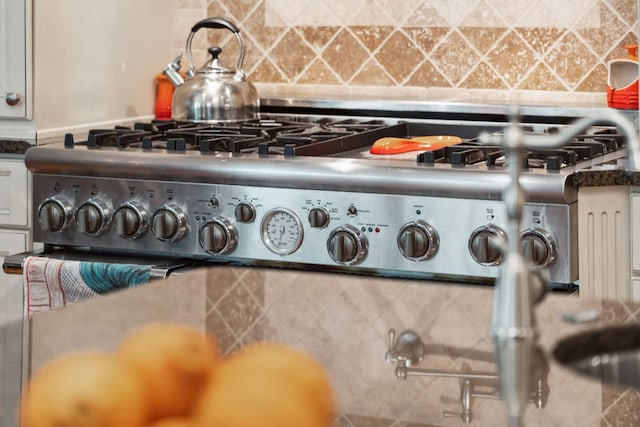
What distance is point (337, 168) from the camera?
7.18 feet

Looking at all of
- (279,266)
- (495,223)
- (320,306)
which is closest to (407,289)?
(320,306)

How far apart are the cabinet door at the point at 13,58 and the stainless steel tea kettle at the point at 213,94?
39 cm

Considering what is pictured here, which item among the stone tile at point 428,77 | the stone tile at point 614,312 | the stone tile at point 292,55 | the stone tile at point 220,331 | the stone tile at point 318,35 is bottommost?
the stone tile at point 220,331

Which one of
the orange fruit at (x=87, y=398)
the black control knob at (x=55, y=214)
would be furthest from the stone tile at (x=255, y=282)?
the black control knob at (x=55, y=214)

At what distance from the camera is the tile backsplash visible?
2.99m

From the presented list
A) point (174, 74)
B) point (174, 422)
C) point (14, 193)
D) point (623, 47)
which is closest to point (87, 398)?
point (174, 422)

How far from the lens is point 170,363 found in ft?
2.52

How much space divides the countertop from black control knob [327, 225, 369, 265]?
935mm

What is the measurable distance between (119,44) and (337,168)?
1.10 m

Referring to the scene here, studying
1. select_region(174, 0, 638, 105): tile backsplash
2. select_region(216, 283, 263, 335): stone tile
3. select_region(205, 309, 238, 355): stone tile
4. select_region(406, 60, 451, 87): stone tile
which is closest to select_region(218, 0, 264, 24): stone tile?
select_region(174, 0, 638, 105): tile backsplash

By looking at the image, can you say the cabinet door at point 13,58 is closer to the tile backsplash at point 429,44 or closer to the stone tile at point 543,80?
the tile backsplash at point 429,44

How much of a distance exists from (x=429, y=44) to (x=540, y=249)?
4.09 ft

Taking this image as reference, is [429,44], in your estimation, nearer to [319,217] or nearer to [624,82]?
[624,82]

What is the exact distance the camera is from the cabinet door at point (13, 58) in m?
2.66
